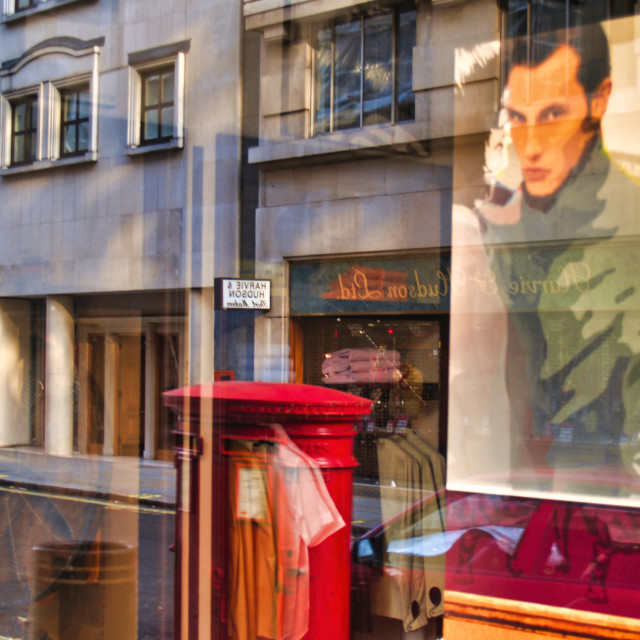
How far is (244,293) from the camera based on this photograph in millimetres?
6215

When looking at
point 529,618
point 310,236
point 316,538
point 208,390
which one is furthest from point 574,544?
point 310,236

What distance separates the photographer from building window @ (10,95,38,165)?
19.0ft

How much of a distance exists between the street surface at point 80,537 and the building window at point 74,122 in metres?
3.52

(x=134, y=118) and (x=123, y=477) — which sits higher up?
(x=134, y=118)

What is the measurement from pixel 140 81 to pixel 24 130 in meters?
1.20

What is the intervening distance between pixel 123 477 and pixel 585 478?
205 inches

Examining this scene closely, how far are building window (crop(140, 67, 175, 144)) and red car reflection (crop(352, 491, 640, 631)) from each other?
13.2 feet

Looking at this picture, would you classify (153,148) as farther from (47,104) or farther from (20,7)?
(20,7)

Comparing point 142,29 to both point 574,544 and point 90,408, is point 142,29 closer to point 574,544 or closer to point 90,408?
point 90,408

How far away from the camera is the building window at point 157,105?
5664mm

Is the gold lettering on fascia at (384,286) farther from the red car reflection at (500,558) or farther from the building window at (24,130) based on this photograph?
the building window at (24,130)

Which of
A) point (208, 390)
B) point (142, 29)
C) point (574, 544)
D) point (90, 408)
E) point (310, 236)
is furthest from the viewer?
point (90, 408)

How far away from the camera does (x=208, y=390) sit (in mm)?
2482

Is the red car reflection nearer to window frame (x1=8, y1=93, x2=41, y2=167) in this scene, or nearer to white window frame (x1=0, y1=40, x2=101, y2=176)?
white window frame (x1=0, y1=40, x2=101, y2=176)
